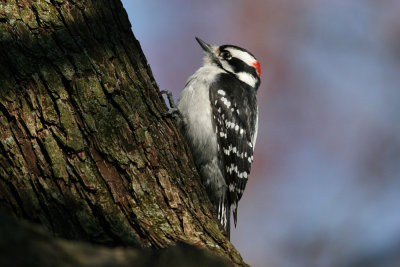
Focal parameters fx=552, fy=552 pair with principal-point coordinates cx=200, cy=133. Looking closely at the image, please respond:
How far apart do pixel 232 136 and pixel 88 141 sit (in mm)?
2369

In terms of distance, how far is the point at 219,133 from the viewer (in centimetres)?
484

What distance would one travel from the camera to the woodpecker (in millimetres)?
4652

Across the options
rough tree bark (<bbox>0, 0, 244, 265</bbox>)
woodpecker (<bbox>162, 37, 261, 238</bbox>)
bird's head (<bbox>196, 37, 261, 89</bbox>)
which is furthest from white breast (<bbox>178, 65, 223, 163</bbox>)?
rough tree bark (<bbox>0, 0, 244, 265</bbox>)

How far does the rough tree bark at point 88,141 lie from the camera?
2500 mm

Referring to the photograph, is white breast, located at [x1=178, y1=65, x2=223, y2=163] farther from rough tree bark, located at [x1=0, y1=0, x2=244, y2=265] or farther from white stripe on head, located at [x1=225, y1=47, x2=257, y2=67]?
rough tree bark, located at [x1=0, y1=0, x2=244, y2=265]

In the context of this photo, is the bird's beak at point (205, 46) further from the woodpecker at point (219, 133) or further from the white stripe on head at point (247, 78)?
the woodpecker at point (219, 133)

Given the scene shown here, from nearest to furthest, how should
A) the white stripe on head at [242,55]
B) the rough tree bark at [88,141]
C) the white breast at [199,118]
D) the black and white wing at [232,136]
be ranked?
1. the rough tree bark at [88,141]
2. the white breast at [199,118]
3. the black and white wing at [232,136]
4. the white stripe on head at [242,55]

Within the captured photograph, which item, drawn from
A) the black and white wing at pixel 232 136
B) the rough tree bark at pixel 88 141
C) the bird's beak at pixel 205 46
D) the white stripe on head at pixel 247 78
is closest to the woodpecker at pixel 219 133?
the black and white wing at pixel 232 136

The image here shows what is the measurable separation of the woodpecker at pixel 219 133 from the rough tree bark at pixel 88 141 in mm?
1486

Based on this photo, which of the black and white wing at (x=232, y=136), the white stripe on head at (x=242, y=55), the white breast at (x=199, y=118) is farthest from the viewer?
the white stripe on head at (x=242, y=55)

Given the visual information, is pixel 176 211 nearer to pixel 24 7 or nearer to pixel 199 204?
pixel 199 204

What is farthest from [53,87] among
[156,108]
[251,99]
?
[251,99]

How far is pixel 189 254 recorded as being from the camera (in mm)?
1521

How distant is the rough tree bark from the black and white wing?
1.67 meters
